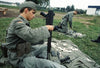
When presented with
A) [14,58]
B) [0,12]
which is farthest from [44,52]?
[0,12]

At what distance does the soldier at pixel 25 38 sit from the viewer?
2.25 meters

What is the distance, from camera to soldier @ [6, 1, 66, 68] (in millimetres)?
2250

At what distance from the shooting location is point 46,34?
7.91ft

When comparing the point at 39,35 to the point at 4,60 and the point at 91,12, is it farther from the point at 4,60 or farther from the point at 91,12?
the point at 91,12

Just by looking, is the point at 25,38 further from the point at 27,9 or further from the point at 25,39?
the point at 27,9

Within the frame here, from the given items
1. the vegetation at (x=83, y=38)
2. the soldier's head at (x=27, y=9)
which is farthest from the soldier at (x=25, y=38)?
the vegetation at (x=83, y=38)

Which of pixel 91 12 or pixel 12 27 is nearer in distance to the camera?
pixel 12 27

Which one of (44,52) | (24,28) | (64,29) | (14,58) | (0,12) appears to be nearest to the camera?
(24,28)

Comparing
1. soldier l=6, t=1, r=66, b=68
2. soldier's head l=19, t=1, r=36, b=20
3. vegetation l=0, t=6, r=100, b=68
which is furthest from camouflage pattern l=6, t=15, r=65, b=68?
vegetation l=0, t=6, r=100, b=68

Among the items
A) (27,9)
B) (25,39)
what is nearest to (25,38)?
(25,39)

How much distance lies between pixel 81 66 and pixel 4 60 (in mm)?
2579

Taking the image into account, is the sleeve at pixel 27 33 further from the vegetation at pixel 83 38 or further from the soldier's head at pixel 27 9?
the vegetation at pixel 83 38

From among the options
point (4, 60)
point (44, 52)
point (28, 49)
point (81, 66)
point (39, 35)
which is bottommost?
point (81, 66)

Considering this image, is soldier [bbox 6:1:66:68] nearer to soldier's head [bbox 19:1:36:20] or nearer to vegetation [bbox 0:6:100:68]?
soldier's head [bbox 19:1:36:20]
